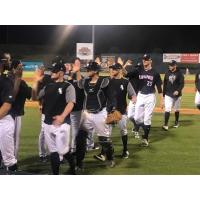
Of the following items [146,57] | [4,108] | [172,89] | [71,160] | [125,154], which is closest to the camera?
[4,108]

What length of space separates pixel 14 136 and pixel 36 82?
2.73 ft

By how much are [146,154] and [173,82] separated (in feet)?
8.95

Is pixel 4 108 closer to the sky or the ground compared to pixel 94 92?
closer to the ground

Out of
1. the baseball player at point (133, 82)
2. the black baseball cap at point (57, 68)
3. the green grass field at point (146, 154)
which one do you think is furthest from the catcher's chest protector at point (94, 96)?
the baseball player at point (133, 82)

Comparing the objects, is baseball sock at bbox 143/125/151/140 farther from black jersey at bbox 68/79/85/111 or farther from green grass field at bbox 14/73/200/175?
black jersey at bbox 68/79/85/111

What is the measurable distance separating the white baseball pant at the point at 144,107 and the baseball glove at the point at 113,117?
158 centimetres

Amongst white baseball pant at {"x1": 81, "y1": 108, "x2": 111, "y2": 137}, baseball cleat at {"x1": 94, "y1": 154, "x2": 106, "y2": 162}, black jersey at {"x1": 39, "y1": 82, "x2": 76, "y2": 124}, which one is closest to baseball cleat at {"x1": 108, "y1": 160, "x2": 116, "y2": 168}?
baseball cleat at {"x1": 94, "y1": 154, "x2": 106, "y2": 162}

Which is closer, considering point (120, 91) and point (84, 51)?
point (84, 51)

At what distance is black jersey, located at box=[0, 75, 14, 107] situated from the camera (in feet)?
20.0

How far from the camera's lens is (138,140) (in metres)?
9.20

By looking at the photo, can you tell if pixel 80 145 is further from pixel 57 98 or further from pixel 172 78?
pixel 172 78

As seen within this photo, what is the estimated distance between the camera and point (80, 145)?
23.0ft

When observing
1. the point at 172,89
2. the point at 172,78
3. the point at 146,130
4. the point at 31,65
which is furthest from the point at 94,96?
the point at 172,89

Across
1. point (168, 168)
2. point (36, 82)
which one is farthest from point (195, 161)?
point (36, 82)
